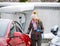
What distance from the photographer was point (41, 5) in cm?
1684

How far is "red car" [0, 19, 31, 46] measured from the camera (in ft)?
30.9

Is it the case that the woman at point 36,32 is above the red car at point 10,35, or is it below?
below

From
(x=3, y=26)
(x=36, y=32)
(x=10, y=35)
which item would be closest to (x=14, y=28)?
(x=3, y=26)

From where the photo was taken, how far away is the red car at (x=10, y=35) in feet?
30.9

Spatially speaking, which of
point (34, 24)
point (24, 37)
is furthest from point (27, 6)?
point (24, 37)

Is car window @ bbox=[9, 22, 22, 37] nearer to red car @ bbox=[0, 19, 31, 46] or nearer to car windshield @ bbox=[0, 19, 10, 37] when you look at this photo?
red car @ bbox=[0, 19, 31, 46]

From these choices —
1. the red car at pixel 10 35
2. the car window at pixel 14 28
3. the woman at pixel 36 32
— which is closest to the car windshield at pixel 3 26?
the red car at pixel 10 35

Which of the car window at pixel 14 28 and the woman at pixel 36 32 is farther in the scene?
the woman at pixel 36 32

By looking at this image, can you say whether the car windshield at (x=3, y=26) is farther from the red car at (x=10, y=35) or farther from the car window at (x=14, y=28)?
the car window at (x=14, y=28)

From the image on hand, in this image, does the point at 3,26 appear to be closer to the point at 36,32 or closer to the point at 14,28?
the point at 14,28

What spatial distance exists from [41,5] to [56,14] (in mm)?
902

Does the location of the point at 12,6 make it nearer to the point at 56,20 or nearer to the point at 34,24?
the point at 56,20

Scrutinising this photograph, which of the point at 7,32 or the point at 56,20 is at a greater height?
the point at 7,32

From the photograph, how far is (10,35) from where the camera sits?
32.4ft
